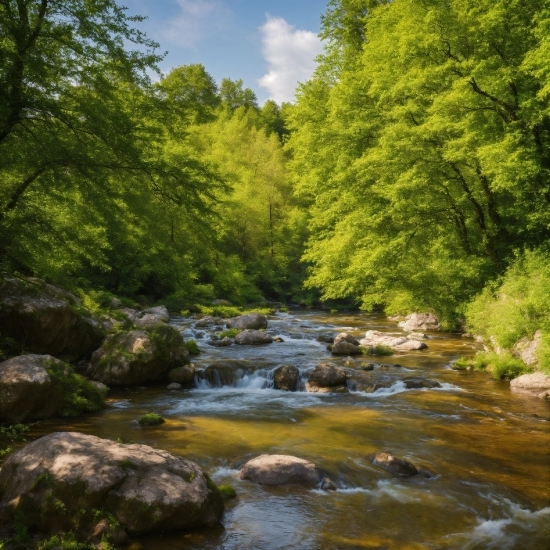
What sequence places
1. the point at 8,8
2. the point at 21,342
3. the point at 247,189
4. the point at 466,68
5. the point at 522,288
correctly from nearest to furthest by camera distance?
1. the point at 8,8
2. the point at 21,342
3. the point at 522,288
4. the point at 466,68
5. the point at 247,189

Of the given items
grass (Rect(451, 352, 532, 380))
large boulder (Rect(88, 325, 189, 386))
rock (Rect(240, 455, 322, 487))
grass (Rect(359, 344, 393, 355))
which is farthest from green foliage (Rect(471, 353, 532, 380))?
large boulder (Rect(88, 325, 189, 386))

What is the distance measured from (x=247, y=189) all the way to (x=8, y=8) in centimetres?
3063

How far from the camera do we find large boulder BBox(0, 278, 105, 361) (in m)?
12.1


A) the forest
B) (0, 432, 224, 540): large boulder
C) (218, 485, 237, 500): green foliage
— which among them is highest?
the forest

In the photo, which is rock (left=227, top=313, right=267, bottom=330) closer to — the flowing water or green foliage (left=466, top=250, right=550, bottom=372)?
the flowing water

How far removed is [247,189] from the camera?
38.4 meters

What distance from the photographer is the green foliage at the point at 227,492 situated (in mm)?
6762

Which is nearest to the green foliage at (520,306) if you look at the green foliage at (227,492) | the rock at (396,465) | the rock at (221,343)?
the rock at (396,465)

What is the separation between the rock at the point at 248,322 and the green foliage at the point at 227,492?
1560cm

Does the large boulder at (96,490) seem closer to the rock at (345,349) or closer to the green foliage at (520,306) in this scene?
the green foliage at (520,306)

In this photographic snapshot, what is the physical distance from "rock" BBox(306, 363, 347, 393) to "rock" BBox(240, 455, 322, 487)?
564 centimetres

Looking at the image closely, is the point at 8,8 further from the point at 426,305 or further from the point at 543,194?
the point at 426,305

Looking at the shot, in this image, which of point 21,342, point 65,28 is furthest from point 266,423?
point 65,28

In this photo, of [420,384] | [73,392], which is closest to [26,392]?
[73,392]
